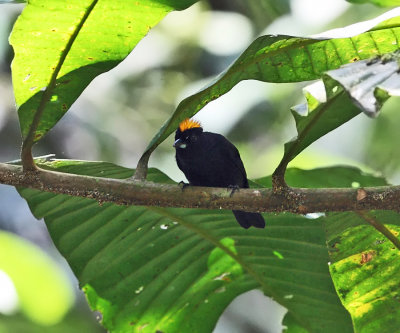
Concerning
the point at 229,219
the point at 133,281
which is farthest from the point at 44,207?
the point at 229,219

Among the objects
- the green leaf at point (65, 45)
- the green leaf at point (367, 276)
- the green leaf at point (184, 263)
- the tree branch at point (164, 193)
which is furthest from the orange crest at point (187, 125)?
the tree branch at point (164, 193)

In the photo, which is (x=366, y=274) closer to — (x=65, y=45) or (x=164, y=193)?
(x=164, y=193)

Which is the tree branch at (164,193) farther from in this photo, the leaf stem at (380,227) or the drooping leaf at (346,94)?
the leaf stem at (380,227)

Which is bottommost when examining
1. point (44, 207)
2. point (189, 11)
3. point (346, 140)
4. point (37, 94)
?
point (346, 140)

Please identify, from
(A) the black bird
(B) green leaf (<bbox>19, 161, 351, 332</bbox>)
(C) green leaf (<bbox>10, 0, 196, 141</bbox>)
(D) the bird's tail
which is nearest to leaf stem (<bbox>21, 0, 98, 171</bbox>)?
(C) green leaf (<bbox>10, 0, 196, 141</bbox>)

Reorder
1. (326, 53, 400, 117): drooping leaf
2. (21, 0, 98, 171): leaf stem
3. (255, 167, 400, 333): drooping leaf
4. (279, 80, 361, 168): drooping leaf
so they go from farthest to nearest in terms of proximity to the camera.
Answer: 1. (255, 167, 400, 333): drooping leaf
2. (21, 0, 98, 171): leaf stem
3. (279, 80, 361, 168): drooping leaf
4. (326, 53, 400, 117): drooping leaf

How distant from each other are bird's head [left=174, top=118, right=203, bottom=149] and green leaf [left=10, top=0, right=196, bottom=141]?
61.9 inches

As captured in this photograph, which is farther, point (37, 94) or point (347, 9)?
point (347, 9)

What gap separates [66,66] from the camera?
6.09 feet

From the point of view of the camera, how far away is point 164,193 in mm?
1682

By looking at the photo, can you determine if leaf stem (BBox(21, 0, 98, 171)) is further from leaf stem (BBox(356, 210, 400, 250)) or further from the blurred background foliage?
the blurred background foliage

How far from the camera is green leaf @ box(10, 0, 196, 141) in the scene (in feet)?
5.85

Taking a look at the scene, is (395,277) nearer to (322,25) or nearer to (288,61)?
(288,61)

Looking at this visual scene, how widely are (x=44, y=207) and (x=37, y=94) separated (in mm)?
427
